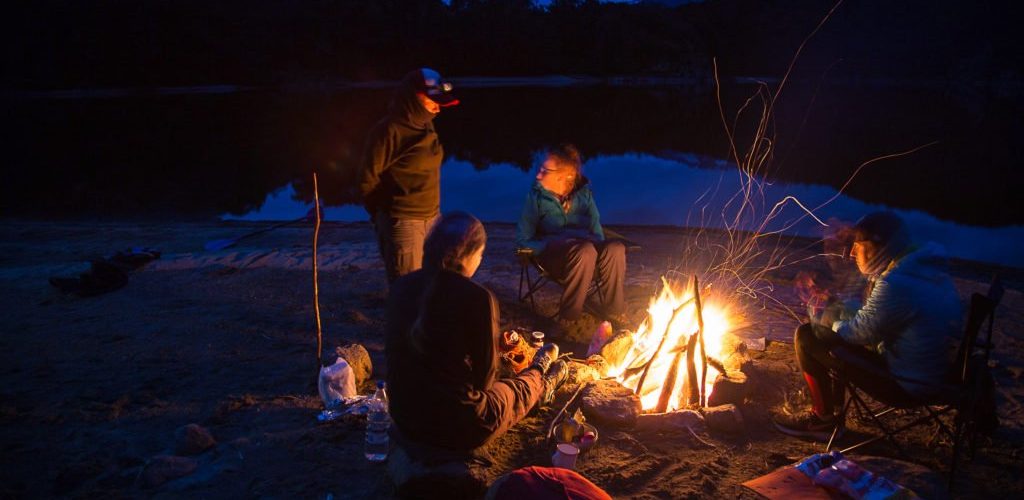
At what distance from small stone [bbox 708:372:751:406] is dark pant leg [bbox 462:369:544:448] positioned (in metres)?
1.09

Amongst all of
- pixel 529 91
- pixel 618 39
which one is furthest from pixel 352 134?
pixel 618 39

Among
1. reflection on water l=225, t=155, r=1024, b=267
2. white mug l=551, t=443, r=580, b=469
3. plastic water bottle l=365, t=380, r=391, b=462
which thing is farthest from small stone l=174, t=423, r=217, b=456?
reflection on water l=225, t=155, r=1024, b=267

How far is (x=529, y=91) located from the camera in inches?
1670

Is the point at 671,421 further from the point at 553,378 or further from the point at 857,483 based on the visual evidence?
the point at 857,483

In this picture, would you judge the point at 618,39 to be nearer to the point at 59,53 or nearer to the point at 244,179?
the point at 59,53

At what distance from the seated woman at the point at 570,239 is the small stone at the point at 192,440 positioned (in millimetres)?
2629

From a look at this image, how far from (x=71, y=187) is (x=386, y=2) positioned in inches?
2029

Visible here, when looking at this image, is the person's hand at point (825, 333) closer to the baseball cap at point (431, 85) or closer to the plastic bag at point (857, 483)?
the plastic bag at point (857, 483)

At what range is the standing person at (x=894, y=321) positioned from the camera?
276 centimetres

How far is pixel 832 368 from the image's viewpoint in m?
3.16

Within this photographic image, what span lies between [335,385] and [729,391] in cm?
234

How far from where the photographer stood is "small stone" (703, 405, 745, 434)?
332cm

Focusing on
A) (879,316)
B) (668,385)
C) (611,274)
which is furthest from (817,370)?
(611,274)

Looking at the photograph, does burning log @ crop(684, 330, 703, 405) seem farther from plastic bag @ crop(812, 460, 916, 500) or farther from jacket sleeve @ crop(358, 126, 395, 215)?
jacket sleeve @ crop(358, 126, 395, 215)
